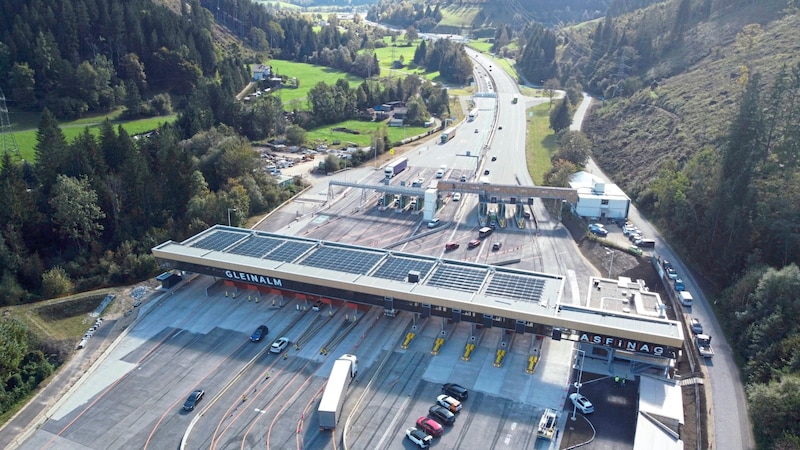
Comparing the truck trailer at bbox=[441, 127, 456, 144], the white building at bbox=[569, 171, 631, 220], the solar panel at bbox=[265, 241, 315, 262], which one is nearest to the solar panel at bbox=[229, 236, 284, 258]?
the solar panel at bbox=[265, 241, 315, 262]

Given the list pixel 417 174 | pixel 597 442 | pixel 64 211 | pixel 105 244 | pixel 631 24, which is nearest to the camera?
pixel 597 442

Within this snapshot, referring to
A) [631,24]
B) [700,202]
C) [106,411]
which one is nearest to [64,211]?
[106,411]

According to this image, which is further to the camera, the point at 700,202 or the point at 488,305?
the point at 700,202

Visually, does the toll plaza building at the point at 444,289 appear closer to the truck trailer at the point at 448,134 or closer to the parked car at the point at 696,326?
the parked car at the point at 696,326

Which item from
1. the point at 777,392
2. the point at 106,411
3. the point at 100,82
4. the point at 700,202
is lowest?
the point at 106,411

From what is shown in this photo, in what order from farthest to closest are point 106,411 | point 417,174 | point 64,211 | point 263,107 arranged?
point 263,107 < point 417,174 < point 64,211 < point 106,411

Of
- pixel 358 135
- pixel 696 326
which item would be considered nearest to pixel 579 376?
pixel 696 326

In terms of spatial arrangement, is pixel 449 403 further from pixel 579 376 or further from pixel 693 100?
pixel 693 100

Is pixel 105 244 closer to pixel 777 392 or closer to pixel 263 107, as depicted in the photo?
pixel 263 107
